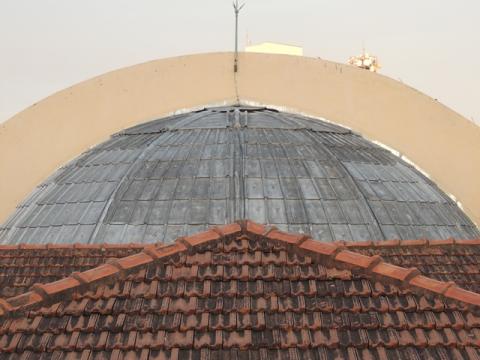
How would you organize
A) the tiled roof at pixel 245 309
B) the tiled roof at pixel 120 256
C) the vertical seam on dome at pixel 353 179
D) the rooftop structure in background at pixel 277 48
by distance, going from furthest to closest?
the rooftop structure in background at pixel 277 48
the vertical seam on dome at pixel 353 179
the tiled roof at pixel 120 256
the tiled roof at pixel 245 309

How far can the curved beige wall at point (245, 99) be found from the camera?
54.6ft

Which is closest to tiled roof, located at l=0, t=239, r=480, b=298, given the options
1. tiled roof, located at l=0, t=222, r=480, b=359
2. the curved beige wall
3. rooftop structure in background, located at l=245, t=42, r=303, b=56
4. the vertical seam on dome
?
the vertical seam on dome

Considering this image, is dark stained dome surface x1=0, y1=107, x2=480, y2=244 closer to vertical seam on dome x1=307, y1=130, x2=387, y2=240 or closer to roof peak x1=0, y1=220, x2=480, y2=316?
vertical seam on dome x1=307, y1=130, x2=387, y2=240

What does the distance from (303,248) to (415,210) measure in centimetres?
661

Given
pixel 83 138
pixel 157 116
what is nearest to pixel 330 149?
pixel 157 116

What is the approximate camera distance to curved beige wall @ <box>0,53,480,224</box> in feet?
54.6

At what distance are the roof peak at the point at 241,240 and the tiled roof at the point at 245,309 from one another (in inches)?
0.5

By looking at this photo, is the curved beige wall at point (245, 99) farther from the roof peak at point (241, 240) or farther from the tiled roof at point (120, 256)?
the roof peak at point (241, 240)

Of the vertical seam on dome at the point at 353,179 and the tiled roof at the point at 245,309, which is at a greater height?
the tiled roof at the point at 245,309

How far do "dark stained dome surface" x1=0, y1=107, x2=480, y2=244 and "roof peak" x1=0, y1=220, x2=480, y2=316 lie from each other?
3970 mm

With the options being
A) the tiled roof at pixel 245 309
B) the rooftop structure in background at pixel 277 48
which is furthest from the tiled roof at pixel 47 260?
the rooftop structure in background at pixel 277 48

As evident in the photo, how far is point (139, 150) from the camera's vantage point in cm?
1460

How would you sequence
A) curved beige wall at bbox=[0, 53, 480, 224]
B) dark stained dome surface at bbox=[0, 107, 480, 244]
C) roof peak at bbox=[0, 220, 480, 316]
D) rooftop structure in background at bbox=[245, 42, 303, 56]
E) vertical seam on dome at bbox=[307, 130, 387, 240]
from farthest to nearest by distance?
rooftop structure in background at bbox=[245, 42, 303, 56]
curved beige wall at bbox=[0, 53, 480, 224]
vertical seam on dome at bbox=[307, 130, 387, 240]
dark stained dome surface at bbox=[0, 107, 480, 244]
roof peak at bbox=[0, 220, 480, 316]

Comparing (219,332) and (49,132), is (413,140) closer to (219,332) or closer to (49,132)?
(49,132)
